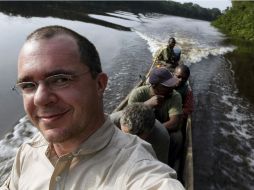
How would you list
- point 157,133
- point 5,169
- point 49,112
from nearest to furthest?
point 49,112, point 157,133, point 5,169

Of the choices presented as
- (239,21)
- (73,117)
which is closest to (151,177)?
(73,117)

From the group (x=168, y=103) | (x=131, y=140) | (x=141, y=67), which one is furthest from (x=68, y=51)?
(x=141, y=67)

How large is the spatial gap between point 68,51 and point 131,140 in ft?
1.53

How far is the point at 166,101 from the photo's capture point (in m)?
4.95

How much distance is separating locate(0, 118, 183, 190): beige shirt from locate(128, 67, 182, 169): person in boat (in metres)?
3.07

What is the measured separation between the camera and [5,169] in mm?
6016

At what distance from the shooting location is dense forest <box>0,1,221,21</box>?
29.8m

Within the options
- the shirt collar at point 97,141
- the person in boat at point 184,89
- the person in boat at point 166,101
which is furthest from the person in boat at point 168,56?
the shirt collar at point 97,141

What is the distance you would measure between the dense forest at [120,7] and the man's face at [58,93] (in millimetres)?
24373

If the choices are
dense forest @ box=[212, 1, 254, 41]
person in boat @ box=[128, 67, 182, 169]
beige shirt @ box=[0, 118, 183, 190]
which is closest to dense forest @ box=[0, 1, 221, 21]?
dense forest @ box=[212, 1, 254, 41]

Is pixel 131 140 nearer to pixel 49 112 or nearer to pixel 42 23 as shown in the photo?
pixel 49 112

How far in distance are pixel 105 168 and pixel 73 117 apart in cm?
25

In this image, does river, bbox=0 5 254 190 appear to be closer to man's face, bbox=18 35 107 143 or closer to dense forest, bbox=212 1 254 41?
man's face, bbox=18 35 107 143

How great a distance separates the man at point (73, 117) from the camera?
4.77 ft
